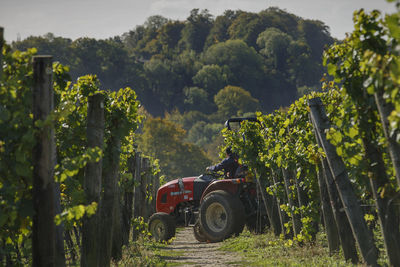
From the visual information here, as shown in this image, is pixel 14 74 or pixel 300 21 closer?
pixel 14 74

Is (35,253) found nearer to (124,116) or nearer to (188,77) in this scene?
(124,116)

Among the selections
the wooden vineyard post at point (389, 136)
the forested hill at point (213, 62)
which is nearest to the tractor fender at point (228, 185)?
the wooden vineyard post at point (389, 136)

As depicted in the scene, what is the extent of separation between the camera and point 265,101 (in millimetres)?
114312

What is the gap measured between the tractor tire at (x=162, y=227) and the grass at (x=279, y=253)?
5.58 ft

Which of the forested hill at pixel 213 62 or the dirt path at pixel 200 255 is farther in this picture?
the forested hill at pixel 213 62

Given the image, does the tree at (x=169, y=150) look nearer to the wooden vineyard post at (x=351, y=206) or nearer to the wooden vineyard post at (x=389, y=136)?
the wooden vineyard post at (x=351, y=206)

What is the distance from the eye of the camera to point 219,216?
1157 centimetres

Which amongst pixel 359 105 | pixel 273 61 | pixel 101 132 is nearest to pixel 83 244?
pixel 101 132

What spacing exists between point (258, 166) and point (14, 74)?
742 cm

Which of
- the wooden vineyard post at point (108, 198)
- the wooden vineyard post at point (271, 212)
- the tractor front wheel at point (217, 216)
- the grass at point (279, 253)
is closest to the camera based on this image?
the wooden vineyard post at point (108, 198)

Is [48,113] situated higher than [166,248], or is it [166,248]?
[48,113]

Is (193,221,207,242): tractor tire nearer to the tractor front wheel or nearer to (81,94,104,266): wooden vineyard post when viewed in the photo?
the tractor front wheel

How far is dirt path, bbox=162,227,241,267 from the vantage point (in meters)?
8.62

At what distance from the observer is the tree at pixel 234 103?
9788cm
